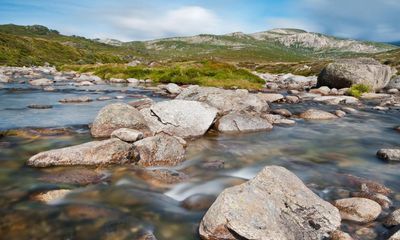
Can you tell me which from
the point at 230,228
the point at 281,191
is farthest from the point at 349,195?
the point at 230,228

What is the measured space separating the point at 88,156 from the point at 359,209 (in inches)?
312

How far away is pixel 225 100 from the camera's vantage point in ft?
70.0

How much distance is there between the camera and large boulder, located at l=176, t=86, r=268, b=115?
2111 cm

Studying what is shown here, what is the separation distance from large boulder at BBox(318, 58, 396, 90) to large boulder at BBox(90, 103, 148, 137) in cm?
3228


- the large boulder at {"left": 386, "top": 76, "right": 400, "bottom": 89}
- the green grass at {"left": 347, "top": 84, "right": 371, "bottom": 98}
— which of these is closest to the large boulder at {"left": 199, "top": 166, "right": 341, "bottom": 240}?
the green grass at {"left": 347, "top": 84, "right": 371, "bottom": 98}

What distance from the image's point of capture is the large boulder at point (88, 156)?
11648 millimetres

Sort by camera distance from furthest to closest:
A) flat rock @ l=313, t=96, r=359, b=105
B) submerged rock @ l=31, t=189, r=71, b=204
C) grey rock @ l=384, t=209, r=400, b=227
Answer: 1. flat rock @ l=313, t=96, r=359, b=105
2. submerged rock @ l=31, t=189, r=71, b=204
3. grey rock @ l=384, t=209, r=400, b=227

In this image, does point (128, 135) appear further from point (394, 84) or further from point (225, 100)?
point (394, 84)

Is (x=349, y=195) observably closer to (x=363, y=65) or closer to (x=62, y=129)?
(x=62, y=129)

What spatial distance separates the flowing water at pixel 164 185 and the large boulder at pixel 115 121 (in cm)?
66

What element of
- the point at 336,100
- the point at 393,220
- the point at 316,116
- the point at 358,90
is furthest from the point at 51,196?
the point at 358,90

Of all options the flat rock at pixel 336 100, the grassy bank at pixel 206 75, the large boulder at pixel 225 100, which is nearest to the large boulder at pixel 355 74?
the grassy bank at pixel 206 75

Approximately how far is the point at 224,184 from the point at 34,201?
5.18 metres

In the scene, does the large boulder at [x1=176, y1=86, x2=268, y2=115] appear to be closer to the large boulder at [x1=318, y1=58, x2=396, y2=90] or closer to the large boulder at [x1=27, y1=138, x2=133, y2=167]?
the large boulder at [x1=27, y1=138, x2=133, y2=167]
